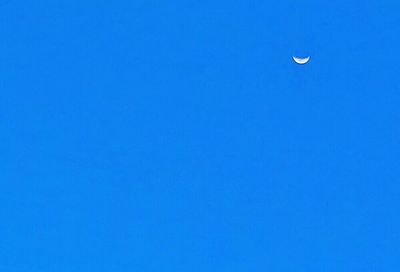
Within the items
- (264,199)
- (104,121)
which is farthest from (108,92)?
(264,199)

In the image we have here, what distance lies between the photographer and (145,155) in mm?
985

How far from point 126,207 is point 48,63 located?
0.27 m

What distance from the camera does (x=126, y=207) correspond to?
1001 millimetres

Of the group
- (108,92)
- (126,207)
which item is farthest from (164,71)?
(126,207)

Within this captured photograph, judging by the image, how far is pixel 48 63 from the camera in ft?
3.20

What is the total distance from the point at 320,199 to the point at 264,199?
92 millimetres

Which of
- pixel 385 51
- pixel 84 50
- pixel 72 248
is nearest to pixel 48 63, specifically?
pixel 84 50

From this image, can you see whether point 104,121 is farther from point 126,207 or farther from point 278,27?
point 278,27

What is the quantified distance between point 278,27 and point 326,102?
14cm

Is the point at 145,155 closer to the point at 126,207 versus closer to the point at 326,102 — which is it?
the point at 126,207

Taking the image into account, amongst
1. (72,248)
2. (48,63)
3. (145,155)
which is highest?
(48,63)

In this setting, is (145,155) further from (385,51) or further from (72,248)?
(385,51)

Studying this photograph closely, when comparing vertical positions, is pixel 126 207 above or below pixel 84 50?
below

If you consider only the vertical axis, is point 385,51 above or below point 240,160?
above
